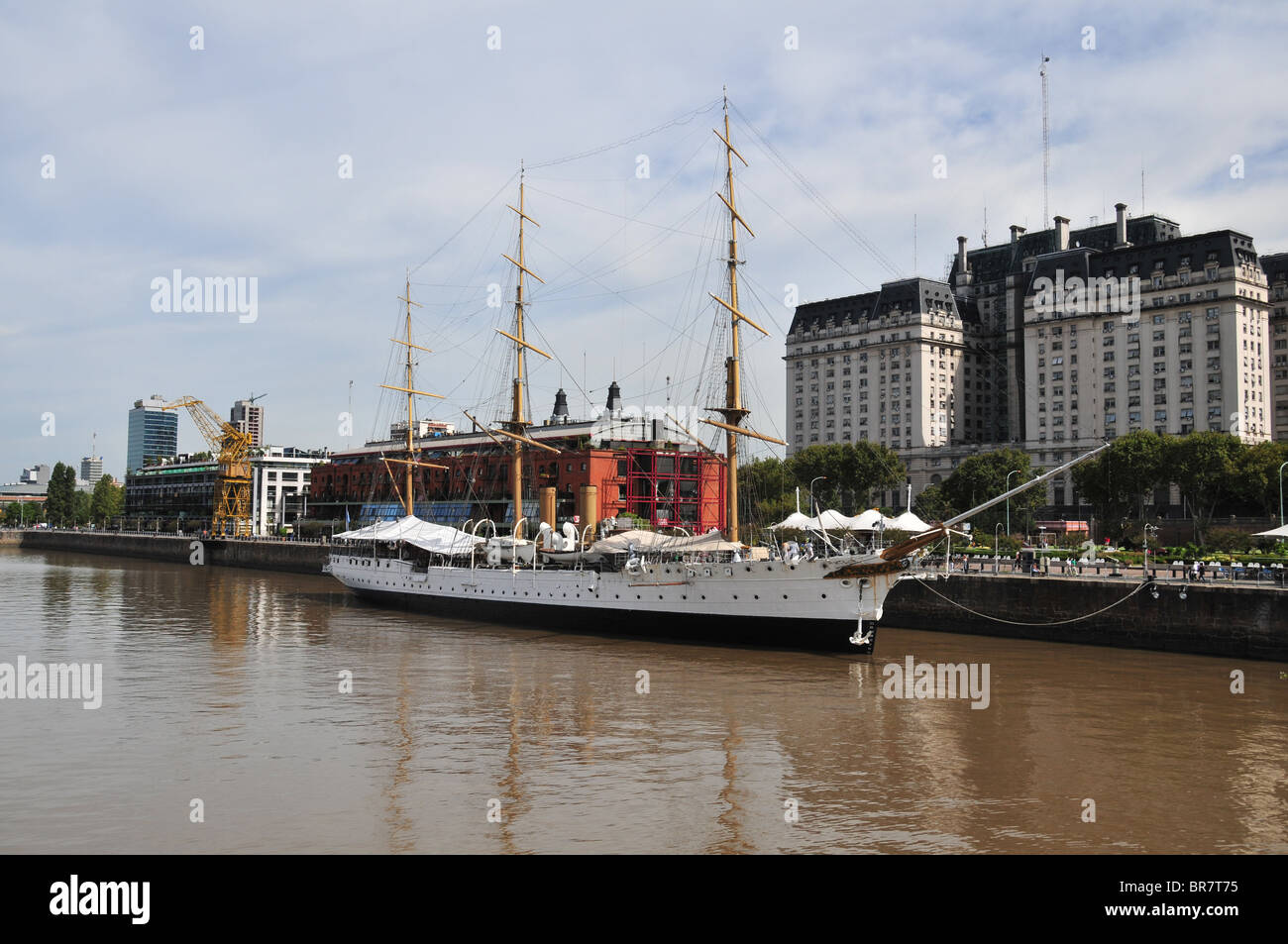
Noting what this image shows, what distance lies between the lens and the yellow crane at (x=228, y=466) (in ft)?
471

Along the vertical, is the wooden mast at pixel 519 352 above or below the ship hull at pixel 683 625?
above

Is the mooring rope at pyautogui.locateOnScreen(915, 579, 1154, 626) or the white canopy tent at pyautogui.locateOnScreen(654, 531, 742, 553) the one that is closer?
the mooring rope at pyautogui.locateOnScreen(915, 579, 1154, 626)

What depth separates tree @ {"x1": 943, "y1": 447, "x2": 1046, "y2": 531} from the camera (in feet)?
345

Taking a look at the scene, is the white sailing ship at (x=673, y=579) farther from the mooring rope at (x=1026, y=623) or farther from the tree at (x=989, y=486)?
the tree at (x=989, y=486)

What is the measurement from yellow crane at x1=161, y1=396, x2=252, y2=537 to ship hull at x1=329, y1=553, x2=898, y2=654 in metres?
95.9

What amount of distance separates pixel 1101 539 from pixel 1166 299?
163ft

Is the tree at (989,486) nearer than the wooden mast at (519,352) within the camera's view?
No

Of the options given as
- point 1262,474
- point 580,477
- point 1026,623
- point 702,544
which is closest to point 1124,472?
point 1262,474

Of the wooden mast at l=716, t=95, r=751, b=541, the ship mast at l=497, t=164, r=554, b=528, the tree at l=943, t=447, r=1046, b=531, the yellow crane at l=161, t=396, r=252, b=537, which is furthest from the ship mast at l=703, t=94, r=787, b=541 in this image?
the yellow crane at l=161, t=396, r=252, b=537

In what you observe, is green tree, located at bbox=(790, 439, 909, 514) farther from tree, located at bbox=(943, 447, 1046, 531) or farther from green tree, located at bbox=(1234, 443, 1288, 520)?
green tree, located at bbox=(1234, 443, 1288, 520)

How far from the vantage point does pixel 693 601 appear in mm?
46125

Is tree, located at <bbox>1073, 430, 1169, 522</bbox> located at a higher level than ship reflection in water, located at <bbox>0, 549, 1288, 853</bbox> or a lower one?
higher

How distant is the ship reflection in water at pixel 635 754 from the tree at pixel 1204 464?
62.8 metres

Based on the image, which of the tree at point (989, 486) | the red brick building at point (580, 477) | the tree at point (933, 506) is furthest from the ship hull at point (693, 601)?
the tree at point (933, 506)
